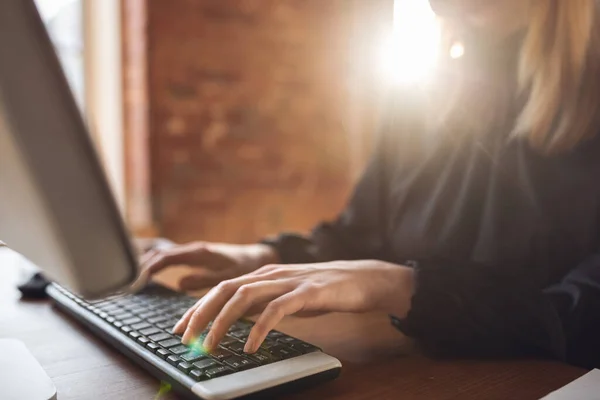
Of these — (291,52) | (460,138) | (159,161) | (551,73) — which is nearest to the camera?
(551,73)

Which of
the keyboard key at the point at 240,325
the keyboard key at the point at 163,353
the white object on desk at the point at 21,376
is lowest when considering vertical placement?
the white object on desk at the point at 21,376

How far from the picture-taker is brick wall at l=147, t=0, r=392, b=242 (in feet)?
6.23

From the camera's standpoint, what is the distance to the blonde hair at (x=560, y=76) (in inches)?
30.5

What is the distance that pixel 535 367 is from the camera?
572 millimetres

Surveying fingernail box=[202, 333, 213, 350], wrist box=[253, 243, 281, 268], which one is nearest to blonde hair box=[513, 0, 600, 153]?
wrist box=[253, 243, 281, 268]

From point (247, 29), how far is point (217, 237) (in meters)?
0.66

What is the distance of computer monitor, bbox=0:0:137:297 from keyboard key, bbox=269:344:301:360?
18 centimetres

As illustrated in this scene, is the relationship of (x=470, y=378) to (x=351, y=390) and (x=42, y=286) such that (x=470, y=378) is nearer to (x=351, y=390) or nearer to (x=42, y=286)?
(x=351, y=390)

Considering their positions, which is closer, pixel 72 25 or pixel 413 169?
pixel 413 169

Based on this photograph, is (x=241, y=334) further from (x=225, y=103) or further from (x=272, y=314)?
(x=225, y=103)

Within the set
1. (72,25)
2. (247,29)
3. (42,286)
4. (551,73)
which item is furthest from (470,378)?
(72,25)

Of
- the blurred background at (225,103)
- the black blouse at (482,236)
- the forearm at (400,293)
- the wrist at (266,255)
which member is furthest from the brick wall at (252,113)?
the forearm at (400,293)

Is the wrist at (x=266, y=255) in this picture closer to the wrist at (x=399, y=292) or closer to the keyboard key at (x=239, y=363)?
the wrist at (x=399, y=292)

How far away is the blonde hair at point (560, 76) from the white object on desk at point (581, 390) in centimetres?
34
